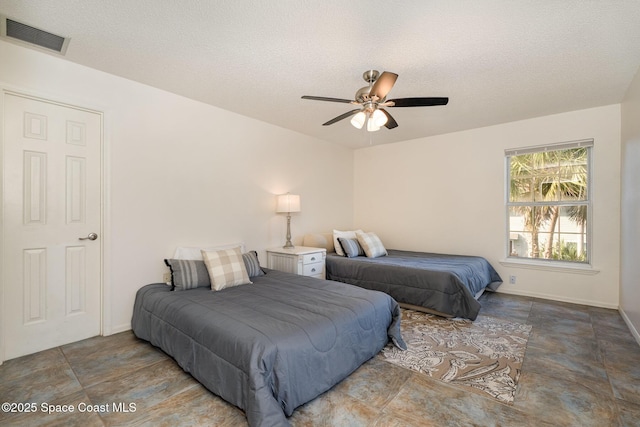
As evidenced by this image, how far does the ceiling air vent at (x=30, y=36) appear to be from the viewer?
208cm

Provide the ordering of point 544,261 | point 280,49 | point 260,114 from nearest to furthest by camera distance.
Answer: point 280,49, point 260,114, point 544,261

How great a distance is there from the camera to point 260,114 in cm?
384

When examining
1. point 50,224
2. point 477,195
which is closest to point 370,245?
point 477,195

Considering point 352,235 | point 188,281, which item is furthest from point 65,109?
point 352,235

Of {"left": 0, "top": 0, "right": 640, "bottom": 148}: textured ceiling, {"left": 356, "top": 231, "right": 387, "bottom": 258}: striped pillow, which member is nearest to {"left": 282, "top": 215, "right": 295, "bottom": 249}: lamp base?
{"left": 356, "top": 231, "right": 387, "bottom": 258}: striped pillow

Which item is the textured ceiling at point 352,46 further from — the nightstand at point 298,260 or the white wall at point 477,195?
the nightstand at point 298,260

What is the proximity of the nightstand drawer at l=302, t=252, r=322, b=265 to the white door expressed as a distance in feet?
7.11

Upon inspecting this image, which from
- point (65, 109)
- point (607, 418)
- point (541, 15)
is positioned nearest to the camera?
point (607, 418)

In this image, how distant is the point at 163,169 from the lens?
3.14 metres

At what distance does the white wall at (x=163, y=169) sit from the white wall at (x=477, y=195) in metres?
1.96

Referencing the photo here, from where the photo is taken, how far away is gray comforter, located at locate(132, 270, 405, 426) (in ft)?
5.32

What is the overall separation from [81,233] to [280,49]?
2404mm

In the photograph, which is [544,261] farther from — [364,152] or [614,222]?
[364,152]

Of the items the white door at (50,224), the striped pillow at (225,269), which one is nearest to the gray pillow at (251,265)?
the striped pillow at (225,269)
